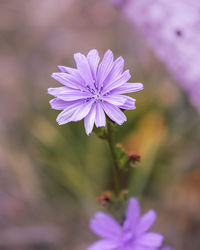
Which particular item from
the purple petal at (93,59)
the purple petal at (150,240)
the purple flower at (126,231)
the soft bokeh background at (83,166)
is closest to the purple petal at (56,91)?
the purple petal at (93,59)

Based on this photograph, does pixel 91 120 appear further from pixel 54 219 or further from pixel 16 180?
pixel 16 180

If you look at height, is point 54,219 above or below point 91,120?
above

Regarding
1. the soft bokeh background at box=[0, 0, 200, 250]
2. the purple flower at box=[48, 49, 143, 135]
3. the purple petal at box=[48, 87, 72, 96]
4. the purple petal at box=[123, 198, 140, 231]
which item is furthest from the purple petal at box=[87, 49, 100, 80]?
the soft bokeh background at box=[0, 0, 200, 250]

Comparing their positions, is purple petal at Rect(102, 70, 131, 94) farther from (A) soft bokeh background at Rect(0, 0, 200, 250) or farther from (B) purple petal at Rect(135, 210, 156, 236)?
(A) soft bokeh background at Rect(0, 0, 200, 250)

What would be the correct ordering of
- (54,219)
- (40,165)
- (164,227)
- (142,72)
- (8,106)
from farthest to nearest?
(8,106), (142,72), (40,165), (54,219), (164,227)

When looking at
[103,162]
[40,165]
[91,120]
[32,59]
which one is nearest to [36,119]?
[40,165]

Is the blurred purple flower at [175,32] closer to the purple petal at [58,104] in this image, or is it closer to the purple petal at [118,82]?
the purple petal at [118,82]

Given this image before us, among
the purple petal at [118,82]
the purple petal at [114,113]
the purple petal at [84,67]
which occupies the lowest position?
the purple petal at [114,113]
